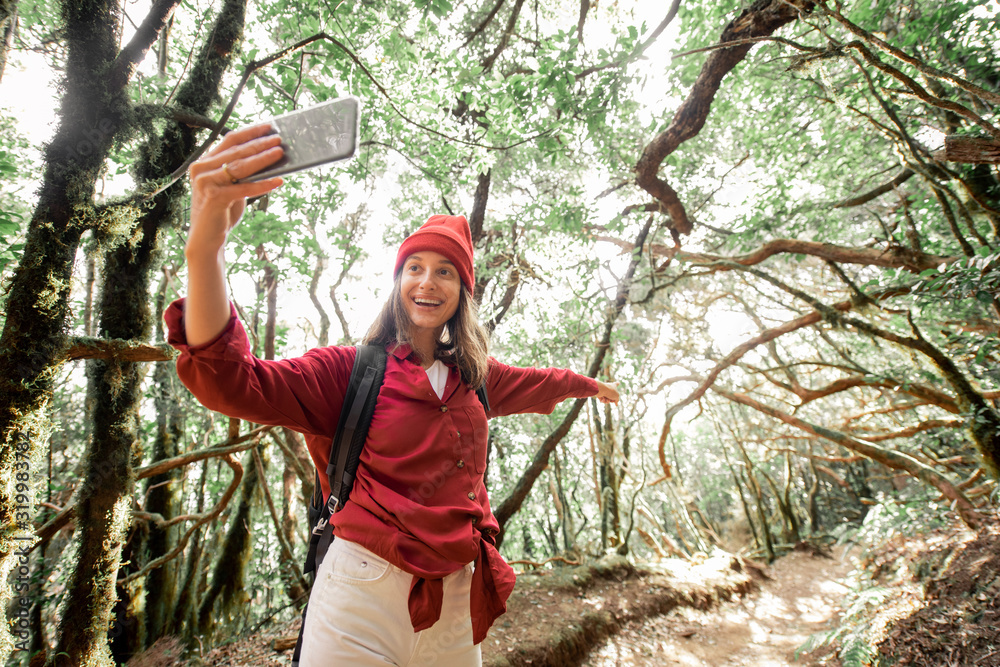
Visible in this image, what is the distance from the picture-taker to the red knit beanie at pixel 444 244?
185 centimetres

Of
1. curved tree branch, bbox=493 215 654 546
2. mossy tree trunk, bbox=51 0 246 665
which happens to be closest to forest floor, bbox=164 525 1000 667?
curved tree branch, bbox=493 215 654 546

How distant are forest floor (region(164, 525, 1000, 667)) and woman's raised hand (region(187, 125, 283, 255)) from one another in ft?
13.3

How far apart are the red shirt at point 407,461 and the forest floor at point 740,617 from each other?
9.82 ft

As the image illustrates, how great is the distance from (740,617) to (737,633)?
0.79 meters

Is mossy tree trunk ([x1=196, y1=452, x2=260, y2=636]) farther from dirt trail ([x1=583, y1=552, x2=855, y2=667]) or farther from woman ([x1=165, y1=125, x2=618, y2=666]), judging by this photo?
woman ([x1=165, y1=125, x2=618, y2=666])

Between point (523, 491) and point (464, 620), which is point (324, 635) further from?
point (523, 491)

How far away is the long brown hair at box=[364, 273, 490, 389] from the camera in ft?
6.00

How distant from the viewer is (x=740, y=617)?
6.34m

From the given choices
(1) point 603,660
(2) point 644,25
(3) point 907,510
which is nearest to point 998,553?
(3) point 907,510

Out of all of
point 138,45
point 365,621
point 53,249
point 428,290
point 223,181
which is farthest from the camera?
point 138,45

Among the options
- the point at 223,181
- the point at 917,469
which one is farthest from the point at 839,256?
the point at 223,181

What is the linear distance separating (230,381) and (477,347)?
39.9 inches

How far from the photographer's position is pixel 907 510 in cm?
504

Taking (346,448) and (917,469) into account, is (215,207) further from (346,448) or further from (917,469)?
(917,469)
